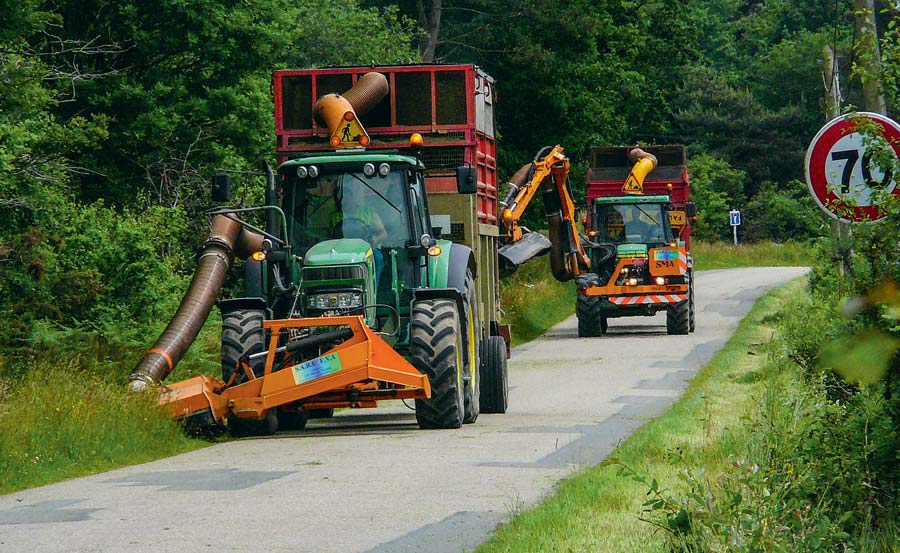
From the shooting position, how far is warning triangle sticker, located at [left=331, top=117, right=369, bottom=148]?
55.0ft

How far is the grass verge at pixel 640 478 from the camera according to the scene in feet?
25.3

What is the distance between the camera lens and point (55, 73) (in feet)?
72.5

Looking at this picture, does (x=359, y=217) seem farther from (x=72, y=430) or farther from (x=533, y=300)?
(x=533, y=300)

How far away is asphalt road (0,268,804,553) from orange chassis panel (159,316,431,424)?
1.27ft

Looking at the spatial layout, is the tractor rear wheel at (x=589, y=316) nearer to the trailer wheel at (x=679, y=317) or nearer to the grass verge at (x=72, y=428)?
the trailer wheel at (x=679, y=317)

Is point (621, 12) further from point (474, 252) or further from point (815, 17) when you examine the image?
point (815, 17)

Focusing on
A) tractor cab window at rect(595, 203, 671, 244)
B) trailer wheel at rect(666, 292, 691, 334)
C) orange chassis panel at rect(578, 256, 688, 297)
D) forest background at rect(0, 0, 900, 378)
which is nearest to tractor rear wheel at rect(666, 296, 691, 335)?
trailer wheel at rect(666, 292, 691, 334)

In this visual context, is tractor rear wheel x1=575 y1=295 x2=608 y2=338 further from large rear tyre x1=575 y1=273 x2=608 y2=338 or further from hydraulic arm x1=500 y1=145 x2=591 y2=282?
hydraulic arm x1=500 y1=145 x2=591 y2=282

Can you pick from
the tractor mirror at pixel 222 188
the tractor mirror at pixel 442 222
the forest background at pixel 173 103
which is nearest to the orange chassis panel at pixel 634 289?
the forest background at pixel 173 103

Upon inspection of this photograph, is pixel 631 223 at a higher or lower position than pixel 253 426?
higher

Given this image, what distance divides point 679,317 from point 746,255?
37192 mm

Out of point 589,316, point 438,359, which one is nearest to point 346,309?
point 438,359

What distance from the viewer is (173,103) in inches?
1064

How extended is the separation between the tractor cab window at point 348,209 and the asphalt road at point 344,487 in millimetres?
1977
